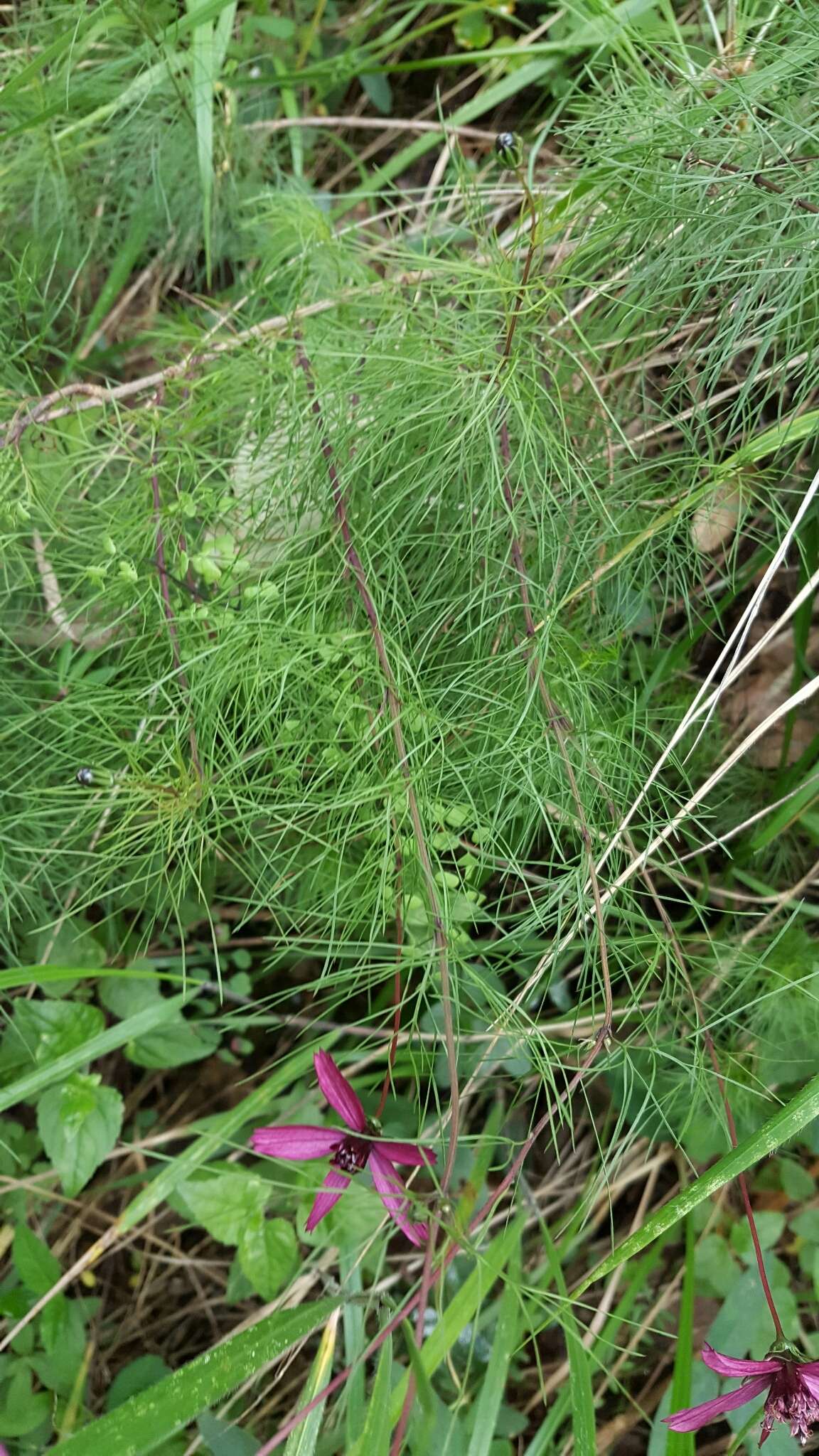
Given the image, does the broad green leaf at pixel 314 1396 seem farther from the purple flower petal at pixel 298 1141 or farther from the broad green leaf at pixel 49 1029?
the broad green leaf at pixel 49 1029

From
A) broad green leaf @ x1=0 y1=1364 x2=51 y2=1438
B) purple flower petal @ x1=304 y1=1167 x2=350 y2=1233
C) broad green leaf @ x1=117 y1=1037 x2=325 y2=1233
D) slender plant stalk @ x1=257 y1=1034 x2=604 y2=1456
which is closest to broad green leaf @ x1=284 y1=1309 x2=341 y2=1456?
slender plant stalk @ x1=257 y1=1034 x2=604 y2=1456

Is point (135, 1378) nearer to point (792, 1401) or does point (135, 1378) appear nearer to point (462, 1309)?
point (462, 1309)

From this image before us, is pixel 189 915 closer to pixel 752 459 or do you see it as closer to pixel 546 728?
pixel 546 728

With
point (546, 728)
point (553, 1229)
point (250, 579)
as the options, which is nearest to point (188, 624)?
point (250, 579)

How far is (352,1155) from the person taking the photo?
820 millimetres

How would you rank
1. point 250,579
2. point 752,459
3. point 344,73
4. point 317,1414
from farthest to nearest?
point 344,73
point 250,579
point 752,459
point 317,1414

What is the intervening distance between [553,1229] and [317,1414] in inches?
18.4

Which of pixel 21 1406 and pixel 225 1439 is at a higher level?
pixel 225 1439

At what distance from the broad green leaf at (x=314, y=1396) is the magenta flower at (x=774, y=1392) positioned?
0.28 meters

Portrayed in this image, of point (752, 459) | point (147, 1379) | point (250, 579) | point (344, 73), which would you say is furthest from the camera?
point (344, 73)

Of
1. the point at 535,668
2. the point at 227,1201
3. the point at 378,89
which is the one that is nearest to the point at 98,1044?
the point at 227,1201

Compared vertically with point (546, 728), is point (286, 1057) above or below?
below

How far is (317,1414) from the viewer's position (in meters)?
0.81

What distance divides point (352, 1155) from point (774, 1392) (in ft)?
1.17
